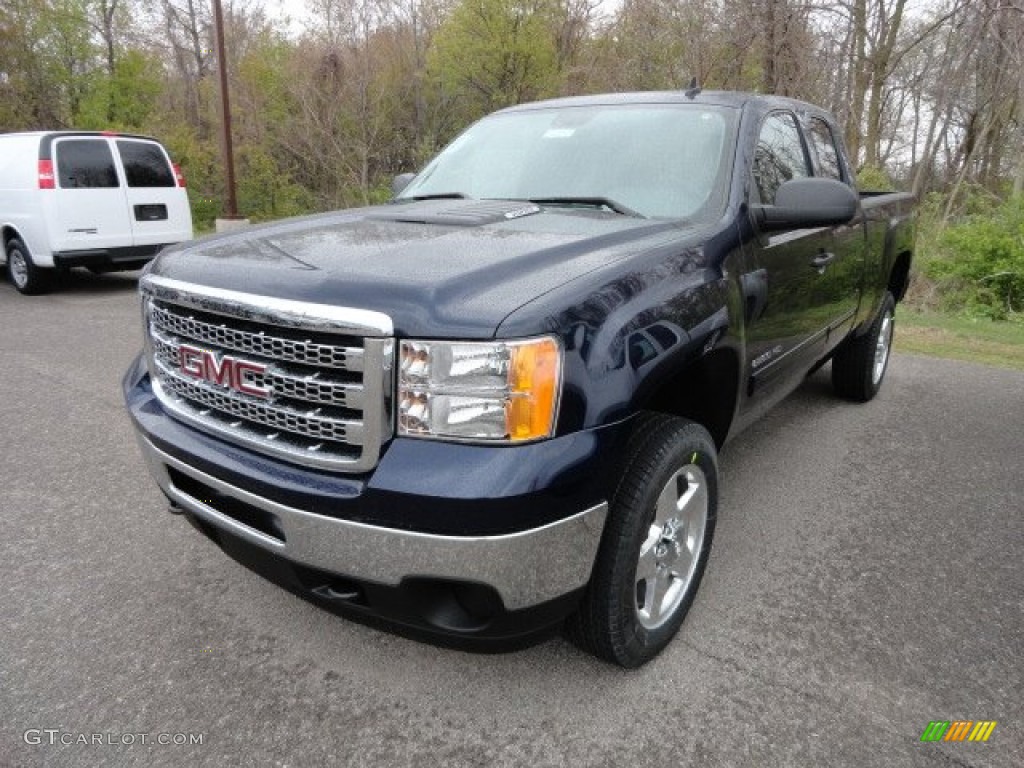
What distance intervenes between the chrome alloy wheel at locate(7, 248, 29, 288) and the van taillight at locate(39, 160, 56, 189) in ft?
3.61

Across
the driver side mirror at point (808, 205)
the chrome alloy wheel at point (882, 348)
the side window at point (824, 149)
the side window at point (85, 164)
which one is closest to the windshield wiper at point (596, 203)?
the driver side mirror at point (808, 205)

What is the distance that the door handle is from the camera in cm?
335

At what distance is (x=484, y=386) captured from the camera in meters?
1.83

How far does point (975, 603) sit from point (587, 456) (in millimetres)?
1848

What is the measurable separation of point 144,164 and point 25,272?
190 centimetres

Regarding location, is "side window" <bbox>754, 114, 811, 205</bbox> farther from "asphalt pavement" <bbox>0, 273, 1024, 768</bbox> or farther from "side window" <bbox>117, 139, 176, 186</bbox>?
"side window" <bbox>117, 139, 176, 186</bbox>

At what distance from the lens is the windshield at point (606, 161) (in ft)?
9.51

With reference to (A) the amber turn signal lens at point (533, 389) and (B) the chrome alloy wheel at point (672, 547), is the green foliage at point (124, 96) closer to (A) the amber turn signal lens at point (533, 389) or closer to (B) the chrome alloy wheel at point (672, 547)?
(B) the chrome alloy wheel at point (672, 547)

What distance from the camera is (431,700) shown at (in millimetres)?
2260

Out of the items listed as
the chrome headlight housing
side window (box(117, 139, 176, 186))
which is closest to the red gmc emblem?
the chrome headlight housing

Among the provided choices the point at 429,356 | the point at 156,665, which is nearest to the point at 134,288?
the point at 156,665

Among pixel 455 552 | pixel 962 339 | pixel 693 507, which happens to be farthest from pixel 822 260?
pixel 962 339

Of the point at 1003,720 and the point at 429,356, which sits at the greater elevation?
the point at 429,356

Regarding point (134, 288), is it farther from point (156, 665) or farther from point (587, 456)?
point (587, 456)
